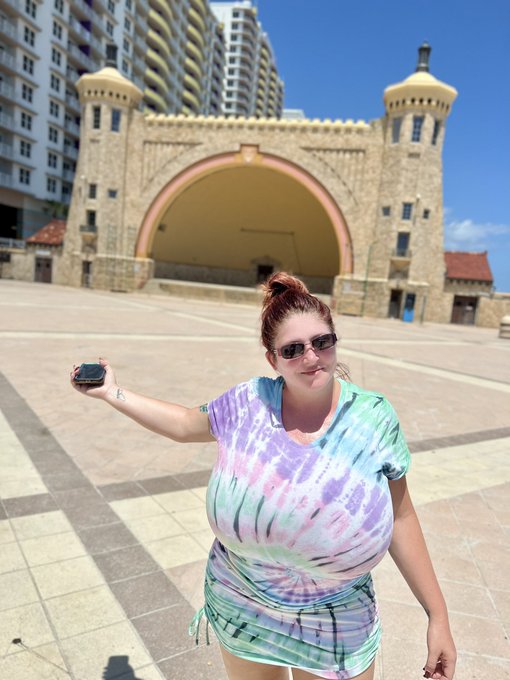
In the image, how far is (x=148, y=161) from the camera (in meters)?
30.5

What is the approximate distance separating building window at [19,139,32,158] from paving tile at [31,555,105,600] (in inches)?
1635

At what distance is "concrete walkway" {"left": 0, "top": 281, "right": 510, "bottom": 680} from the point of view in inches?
88.2

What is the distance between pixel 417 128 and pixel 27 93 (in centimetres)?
2994

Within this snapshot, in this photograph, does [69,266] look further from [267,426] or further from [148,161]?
[267,426]

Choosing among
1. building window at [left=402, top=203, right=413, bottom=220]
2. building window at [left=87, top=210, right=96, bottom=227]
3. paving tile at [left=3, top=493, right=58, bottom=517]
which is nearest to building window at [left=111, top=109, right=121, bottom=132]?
building window at [left=87, top=210, right=96, bottom=227]

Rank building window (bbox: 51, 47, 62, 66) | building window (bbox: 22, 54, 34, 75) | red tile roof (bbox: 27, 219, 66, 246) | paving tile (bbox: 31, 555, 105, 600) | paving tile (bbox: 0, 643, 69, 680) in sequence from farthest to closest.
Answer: building window (bbox: 51, 47, 62, 66), building window (bbox: 22, 54, 34, 75), red tile roof (bbox: 27, 219, 66, 246), paving tile (bbox: 31, 555, 105, 600), paving tile (bbox: 0, 643, 69, 680)

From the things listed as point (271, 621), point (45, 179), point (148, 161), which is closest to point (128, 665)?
point (271, 621)

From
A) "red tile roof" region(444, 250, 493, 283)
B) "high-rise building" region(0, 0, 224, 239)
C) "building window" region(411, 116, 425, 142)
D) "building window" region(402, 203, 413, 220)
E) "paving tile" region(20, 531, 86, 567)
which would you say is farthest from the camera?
"high-rise building" region(0, 0, 224, 239)

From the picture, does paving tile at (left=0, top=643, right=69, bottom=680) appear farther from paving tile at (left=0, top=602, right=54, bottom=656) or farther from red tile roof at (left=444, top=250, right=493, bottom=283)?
red tile roof at (left=444, top=250, right=493, bottom=283)

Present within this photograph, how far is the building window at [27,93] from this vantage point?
36.9 m

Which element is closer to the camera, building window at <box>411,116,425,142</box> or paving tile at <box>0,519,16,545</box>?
paving tile at <box>0,519,16,545</box>

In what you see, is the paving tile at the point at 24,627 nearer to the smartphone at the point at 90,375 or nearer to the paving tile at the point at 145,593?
→ the paving tile at the point at 145,593

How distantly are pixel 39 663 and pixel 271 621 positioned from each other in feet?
→ 4.41

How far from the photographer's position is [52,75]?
39406mm
